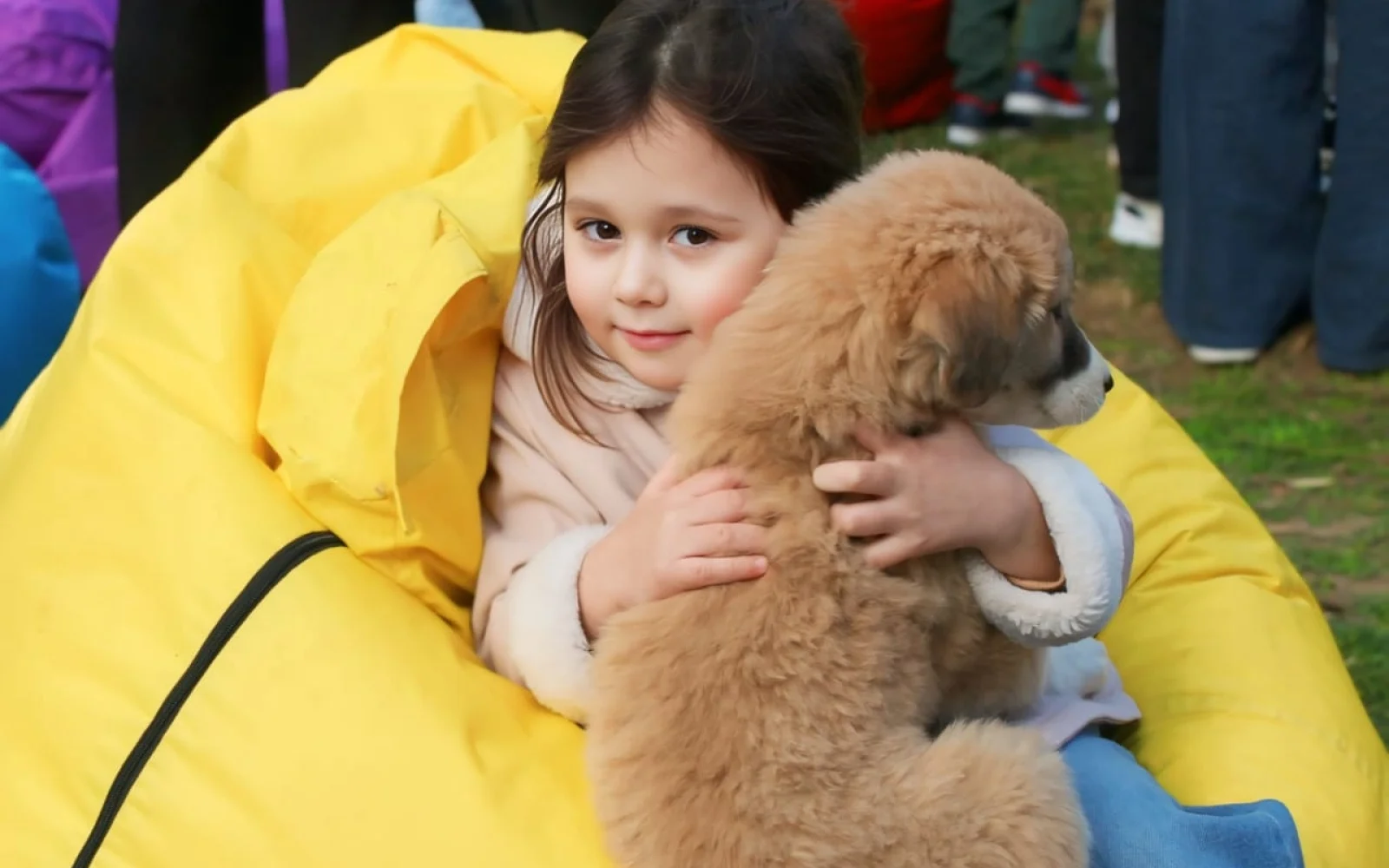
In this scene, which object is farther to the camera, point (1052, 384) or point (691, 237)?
point (691, 237)

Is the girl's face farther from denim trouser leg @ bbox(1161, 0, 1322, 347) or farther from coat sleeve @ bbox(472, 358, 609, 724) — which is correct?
denim trouser leg @ bbox(1161, 0, 1322, 347)

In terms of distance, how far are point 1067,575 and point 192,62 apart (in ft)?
5.72

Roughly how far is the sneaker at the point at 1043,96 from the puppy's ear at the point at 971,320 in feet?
14.5

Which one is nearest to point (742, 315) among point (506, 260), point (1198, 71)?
point (506, 260)

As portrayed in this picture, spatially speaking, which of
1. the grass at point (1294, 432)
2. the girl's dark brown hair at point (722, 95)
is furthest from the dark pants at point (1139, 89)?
the girl's dark brown hair at point (722, 95)

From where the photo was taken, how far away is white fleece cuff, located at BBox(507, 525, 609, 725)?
1.41 metres

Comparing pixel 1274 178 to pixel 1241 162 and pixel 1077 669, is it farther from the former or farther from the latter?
pixel 1077 669

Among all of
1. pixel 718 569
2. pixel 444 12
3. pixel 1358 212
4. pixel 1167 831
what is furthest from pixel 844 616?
pixel 1358 212

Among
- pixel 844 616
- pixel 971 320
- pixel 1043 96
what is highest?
pixel 971 320

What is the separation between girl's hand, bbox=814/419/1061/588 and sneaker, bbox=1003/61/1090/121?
4316mm

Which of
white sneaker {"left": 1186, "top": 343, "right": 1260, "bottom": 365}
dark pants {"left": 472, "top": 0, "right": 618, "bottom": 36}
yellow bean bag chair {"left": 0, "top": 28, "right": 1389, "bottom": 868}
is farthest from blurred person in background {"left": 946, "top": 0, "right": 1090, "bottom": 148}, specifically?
yellow bean bag chair {"left": 0, "top": 28, "right": 1389, "bottom": 868}

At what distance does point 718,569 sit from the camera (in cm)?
121

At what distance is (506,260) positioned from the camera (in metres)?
1.68

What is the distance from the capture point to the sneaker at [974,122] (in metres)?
5.21
